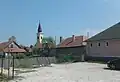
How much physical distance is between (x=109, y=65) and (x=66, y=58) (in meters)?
24.4

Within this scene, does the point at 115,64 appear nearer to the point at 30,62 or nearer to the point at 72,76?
the point at 72,76

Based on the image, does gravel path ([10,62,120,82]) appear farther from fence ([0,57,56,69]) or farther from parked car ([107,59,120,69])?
fence ([0,57,56,69])

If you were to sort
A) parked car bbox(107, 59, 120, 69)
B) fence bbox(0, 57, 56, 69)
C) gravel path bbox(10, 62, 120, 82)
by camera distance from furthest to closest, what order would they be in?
fence bbox(0, 57, 56, 69) → parked car bbox(107, 59, 120, 69) → gravel path bbox(10, 62, 120, 82)

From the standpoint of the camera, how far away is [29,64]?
40750 mm

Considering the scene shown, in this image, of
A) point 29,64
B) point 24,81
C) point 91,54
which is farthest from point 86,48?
point 24,81

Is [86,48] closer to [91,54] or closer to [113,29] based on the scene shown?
[91,54]

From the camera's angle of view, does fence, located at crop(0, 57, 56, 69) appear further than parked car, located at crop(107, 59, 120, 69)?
Yes

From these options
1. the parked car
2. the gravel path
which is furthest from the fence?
the parked car

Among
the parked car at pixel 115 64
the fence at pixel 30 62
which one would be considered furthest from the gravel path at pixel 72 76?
the fence at pixel 30 62

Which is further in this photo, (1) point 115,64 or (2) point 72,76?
(1) point 115,64

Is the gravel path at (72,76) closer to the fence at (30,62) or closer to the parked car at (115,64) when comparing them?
the parked car at (115,64)

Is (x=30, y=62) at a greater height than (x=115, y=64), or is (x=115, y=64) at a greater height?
(x=30, y=62)

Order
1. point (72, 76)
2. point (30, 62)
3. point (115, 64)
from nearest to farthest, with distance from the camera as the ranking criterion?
point (72, 76)
point (115, 64)
point (30, 62)

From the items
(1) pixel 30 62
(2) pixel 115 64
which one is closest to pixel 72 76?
(2) pixel 115 64
